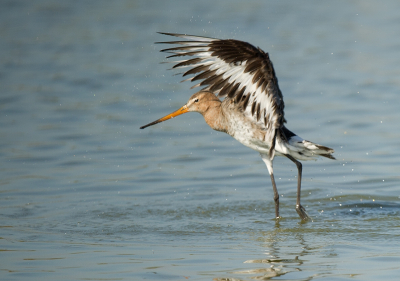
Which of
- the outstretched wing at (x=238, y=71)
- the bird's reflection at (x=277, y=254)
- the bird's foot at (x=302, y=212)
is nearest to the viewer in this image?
the bird's reflection at (x=277, y=254)

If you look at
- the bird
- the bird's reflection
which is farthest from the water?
the bird

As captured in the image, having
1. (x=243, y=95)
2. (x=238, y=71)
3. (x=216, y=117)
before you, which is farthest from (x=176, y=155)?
(x=238, y=71)

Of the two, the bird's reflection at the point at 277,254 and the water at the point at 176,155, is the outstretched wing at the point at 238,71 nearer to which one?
the bird's reflection at the point at 277,254

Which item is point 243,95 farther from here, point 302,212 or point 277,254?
point 277,254

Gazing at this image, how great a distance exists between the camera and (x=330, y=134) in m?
10.1

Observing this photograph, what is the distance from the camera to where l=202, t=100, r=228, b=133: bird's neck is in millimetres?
7281

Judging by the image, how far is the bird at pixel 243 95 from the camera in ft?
20.1

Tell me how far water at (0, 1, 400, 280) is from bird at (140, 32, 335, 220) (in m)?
0.75

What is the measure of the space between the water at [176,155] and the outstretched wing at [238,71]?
1144 mm

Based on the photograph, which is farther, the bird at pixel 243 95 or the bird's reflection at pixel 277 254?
the bird at pixel 243 95

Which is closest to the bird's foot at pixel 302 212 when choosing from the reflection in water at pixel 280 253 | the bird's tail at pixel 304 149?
the reflection in water at pixel 280 253

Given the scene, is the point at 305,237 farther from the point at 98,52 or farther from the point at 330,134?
the point at 98,52

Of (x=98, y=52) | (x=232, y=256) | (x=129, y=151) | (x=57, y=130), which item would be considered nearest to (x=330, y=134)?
(x=129, y=151)

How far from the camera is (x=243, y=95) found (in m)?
6.55
